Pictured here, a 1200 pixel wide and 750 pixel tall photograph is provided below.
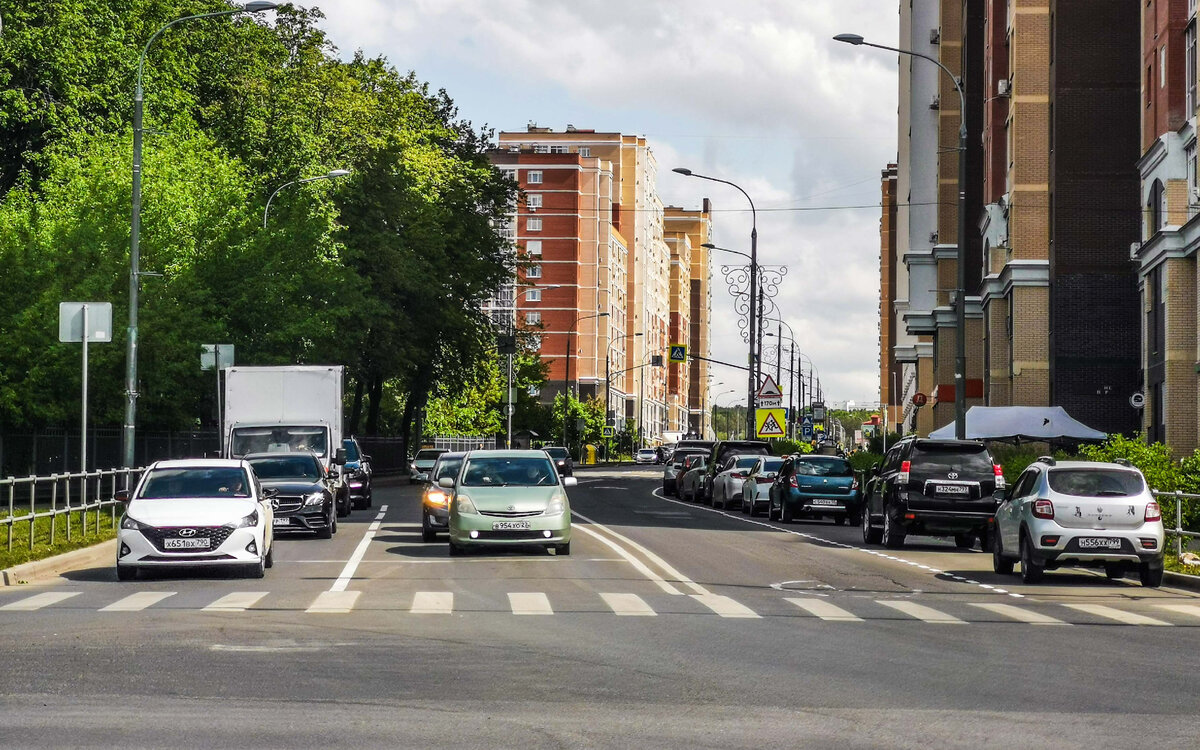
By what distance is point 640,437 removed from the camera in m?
172

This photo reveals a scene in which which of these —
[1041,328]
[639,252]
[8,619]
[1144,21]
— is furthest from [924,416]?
[639,252]

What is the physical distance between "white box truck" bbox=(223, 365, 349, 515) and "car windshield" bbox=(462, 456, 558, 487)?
1068 cm

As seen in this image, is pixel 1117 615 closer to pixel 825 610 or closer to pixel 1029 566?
pixel 825 610

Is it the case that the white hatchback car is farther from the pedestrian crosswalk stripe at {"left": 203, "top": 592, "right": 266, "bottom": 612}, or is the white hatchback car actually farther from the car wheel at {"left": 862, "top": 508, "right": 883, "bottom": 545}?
the pedestrian crosswalk stripe at {"left": 203, "top": 592, "right": 266, "bottom": 612}

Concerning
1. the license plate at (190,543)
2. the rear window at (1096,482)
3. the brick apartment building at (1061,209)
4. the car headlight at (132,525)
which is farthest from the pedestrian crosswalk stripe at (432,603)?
the brick apartment building at (1061,209)

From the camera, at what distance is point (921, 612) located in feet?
56.6

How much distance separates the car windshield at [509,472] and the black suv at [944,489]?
21.9ft

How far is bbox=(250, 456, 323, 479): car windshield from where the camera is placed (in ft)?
99.7

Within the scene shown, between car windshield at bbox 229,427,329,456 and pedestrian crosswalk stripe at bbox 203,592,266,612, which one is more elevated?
car windshield at bbox 229,427,329,456

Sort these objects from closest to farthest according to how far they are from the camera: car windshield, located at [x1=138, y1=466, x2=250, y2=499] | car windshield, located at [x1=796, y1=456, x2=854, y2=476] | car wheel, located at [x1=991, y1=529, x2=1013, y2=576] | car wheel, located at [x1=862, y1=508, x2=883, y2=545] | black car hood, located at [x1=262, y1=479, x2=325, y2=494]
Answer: car windshield, located at [x1=138, y1=466, x2=250, y2=499] → car wheel, located at [x1=991, y1=529, x2=1013, y2=576] → black car hood, located at [x1=262, y1=479, x2=325, y2=494] → car wheel, located at [x1=862, y1=508, x2=883, y2=545] → car windshield, located at [x1=796, y1=456, x2=854, y2=476]

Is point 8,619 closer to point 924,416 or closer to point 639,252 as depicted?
point 924,416

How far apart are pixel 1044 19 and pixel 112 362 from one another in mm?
33068

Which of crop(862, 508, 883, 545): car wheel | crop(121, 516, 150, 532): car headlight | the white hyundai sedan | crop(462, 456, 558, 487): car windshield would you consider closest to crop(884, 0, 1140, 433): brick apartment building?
crop(862, 508, 883, 545): car wheel

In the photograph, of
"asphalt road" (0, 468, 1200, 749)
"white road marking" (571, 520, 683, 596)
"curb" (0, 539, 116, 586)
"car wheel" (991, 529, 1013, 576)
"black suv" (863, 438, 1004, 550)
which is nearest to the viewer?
"asphalt road" (0, 468, 1200, 749)
